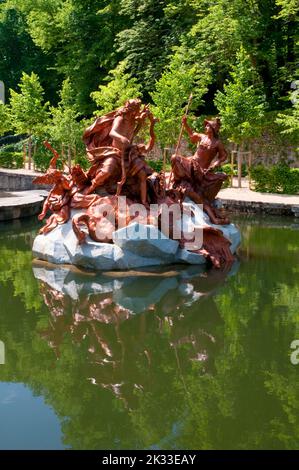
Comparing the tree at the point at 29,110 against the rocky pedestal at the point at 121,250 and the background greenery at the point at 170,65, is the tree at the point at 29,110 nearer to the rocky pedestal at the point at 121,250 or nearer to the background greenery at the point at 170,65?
the background greenery at the point at 170,65

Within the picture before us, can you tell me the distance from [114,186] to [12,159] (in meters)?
21.7

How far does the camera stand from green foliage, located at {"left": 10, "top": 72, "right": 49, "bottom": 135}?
105 ft

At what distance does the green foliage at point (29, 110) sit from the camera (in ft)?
105

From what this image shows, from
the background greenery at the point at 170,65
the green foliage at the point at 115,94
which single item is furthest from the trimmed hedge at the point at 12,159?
the green foliage at the point at 115,94

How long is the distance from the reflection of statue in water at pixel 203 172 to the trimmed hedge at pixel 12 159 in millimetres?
20556

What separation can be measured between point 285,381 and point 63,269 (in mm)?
6566

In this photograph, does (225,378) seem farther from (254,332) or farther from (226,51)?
(226,51)

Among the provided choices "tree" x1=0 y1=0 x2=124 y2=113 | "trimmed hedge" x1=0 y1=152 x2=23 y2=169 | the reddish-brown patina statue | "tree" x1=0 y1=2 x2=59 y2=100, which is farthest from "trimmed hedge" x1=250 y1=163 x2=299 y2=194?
"tree" x1=0 y1=2 x2=59 y2=100

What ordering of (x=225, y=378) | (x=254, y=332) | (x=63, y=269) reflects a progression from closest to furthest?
1. (x=225, y=378)
2. (x=254, y=332)
3. (x=63, y=269)

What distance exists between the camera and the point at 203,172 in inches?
585

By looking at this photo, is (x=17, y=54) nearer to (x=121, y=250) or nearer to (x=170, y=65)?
(x=170, y=65)

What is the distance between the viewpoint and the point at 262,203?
20734mm

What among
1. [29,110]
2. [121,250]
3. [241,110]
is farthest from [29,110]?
[121,250]
